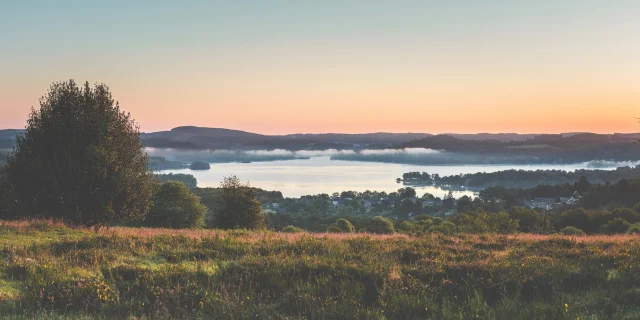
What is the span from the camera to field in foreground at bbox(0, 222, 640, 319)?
27.5ft

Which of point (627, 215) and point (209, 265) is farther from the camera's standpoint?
point (627, 215)

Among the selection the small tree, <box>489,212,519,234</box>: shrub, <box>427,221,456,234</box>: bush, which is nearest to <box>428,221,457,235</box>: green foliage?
<box>427,221,456,234</box>: bush

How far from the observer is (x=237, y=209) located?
39719 millimetres

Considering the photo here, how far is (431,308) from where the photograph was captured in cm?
842

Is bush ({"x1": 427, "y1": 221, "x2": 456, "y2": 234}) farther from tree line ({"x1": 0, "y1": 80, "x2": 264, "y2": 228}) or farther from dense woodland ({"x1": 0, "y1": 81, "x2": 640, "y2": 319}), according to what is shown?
tree line ({"x1": 0, "y1": 80, "x2": 264, "y2": 228})

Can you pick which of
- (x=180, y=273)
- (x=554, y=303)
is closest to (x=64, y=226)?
(x=180, y=273)

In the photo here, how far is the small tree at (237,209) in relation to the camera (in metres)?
39.4

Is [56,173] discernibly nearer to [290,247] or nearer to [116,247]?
[116,247]

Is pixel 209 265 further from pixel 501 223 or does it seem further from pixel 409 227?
pixel 409 227

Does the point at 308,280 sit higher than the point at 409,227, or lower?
higher

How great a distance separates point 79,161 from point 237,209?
21859mm

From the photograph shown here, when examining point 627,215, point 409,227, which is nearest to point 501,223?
point 409,227

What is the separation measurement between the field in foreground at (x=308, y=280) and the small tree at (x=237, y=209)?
1000 inches

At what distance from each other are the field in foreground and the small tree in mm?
25410
